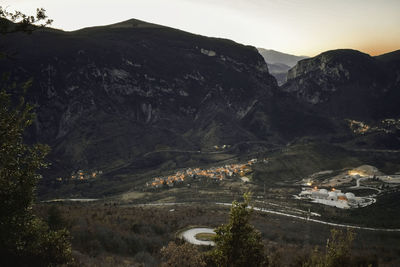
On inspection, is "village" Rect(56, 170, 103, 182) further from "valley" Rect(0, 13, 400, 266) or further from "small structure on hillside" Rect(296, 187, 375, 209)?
"small structure on hillside" Rect(296, 187, 375, 209)

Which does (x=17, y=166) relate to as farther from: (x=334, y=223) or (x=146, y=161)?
(x=146, y=161)

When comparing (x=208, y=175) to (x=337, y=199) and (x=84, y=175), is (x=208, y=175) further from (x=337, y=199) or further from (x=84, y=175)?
(x=84, y=175)

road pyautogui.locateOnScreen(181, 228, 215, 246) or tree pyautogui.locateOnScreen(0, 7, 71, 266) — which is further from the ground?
tree pyautogui.locateOnScreen(0, 7, 71, 266)

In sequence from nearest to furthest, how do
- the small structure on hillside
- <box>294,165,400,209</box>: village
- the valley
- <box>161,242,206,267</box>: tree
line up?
<box>161,242,206,267</box>: tree
the valley
the small structure on hillside
<box>294,165,400,209</box>: village

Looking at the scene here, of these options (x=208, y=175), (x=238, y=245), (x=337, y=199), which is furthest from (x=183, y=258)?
(x=208, y=175)

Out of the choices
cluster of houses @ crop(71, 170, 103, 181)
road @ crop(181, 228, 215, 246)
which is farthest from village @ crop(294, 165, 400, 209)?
cluster of houses @ crop(71, 170, 103, 181)

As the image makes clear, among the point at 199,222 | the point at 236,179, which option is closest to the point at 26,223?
the point at 199,222
